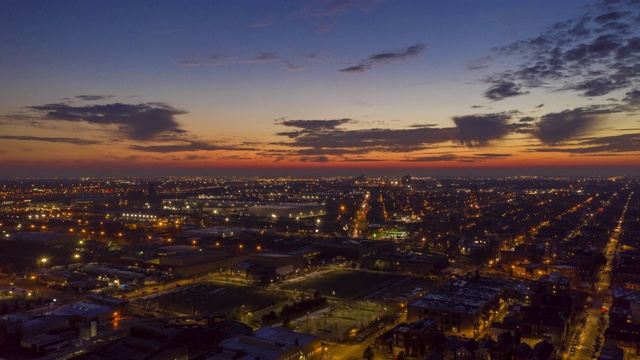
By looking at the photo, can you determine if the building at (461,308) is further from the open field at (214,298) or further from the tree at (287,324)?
the open field at (214,298)

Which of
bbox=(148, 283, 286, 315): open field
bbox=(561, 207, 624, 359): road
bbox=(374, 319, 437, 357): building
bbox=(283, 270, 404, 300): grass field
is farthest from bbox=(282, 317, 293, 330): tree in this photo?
bbox=(561, 207, 624, 359): road

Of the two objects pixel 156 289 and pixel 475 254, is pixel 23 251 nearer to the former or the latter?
pixel 156 289

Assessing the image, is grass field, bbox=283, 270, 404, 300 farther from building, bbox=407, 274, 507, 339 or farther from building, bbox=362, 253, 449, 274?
building, bbox=407, 274, 507, 339

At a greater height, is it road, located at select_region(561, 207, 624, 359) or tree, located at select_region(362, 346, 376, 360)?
tree, located at select_region(362, 346, 376, 360)

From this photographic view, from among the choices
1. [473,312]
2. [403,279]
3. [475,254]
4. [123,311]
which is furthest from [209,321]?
[475,254]

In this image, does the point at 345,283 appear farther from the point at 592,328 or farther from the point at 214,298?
the point at 592,328

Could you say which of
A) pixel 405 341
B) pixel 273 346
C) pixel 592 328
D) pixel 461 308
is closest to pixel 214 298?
pixel 273 346

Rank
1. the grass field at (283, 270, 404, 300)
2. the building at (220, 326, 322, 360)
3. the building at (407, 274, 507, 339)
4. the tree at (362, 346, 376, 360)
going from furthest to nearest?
1. the grass field at (283, 270, 404, 300)
2. the building at (407, 274, 507, 339)
3. the tree at (362, 346, 376, 360)
4. the building at (220, 326, 322, 360)

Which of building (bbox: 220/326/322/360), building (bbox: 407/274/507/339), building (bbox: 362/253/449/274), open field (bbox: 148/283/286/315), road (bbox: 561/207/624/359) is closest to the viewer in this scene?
building (bbox: 220/326/322/360)

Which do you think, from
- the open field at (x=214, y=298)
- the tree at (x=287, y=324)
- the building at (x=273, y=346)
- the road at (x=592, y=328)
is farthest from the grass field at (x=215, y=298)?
the road at (x=592, y=328)
